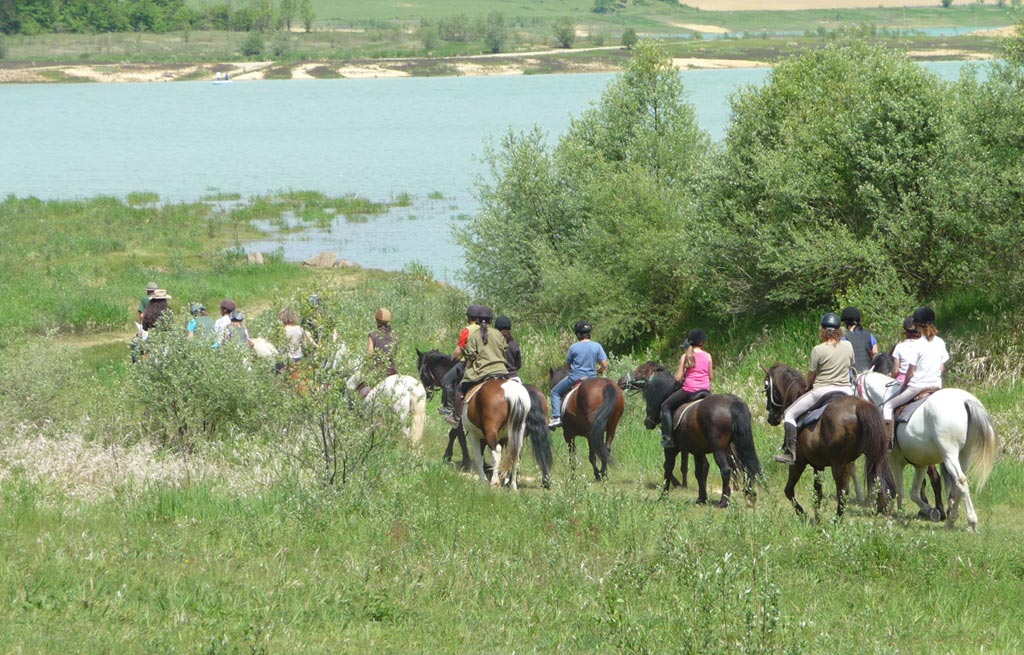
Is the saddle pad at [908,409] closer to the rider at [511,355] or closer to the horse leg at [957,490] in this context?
the horse leg at [957,490]

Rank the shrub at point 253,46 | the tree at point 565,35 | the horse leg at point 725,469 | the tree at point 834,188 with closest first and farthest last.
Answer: the horse leg at point 725,469, the tree at point 834,188, the shrub at point 253,46, the tree at point 565,35

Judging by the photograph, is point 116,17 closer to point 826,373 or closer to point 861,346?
point 861,346

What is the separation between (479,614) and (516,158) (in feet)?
84.7

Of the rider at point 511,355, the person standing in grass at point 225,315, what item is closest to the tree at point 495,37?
the person standing in grass at point 225,315

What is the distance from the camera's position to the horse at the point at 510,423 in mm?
15477

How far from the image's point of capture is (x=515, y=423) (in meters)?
15.5

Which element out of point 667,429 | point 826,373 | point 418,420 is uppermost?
point 826,373

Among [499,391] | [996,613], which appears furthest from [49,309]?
[996,613]

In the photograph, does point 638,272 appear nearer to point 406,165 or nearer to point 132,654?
point 132,654

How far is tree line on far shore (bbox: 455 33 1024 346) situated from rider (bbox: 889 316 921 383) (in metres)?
8.43

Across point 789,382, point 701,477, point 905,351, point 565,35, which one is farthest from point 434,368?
point 565,35

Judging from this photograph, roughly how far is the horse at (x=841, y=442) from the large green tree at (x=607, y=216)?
15523 millimetres

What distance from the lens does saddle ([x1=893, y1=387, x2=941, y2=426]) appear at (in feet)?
44.3

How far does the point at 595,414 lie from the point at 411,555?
21.4ft
